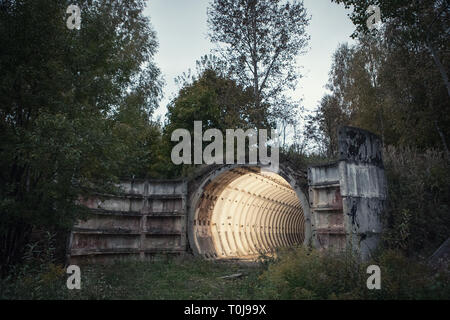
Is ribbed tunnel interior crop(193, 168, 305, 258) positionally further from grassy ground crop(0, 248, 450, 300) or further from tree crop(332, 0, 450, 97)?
tree crop(332, 0, 450, 97)

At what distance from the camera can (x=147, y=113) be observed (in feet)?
86.4

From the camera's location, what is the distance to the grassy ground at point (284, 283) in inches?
254

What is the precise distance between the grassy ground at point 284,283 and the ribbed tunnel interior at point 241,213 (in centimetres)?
458

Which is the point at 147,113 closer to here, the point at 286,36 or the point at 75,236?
the point at 286,36

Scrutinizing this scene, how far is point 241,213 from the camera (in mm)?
17719

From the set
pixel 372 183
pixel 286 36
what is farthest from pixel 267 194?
pixel 286 36

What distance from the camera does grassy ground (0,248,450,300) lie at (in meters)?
6.44

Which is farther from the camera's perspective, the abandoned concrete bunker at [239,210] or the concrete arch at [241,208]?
the concrete arch at [241,208]

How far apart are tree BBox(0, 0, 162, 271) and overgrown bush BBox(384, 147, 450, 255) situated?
8.42 metres

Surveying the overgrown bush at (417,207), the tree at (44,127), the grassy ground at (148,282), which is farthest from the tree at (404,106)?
the tree at (44,127)

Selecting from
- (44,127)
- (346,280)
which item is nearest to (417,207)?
(346,280)

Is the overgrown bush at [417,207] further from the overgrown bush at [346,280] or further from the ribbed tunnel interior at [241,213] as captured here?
the ribbed tunnel interior at [241,213]

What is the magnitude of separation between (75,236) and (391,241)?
10.1m

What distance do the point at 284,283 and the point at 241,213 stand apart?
1056 centimetres
